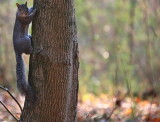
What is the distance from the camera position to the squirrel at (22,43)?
4.14 metres

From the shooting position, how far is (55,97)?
4090 millimetres

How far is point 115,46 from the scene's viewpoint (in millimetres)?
10820

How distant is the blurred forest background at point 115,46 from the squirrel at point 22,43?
3260mm

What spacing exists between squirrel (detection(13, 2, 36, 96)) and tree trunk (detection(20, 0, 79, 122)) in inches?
2.5

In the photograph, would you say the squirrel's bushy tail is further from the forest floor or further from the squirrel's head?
the forest floor

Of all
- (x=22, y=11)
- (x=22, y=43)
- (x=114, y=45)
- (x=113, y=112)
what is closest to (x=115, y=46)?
(x=114, y=45)

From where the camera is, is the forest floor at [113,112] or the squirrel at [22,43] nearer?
the squirrel at [22,43]

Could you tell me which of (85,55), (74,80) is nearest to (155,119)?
(74,80)

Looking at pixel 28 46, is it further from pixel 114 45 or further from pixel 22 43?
pixel 114 45

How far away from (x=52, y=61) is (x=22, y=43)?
1.37 ft

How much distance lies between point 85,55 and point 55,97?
8.59 metres

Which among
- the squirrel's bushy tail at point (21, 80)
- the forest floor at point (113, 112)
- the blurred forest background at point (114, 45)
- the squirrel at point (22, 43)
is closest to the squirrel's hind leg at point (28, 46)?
the squirrel at point (22, 43)

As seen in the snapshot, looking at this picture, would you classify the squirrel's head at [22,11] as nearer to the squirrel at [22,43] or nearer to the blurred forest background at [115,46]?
the squirrel at [22,43]

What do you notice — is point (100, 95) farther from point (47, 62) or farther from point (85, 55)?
point (47, 62)
